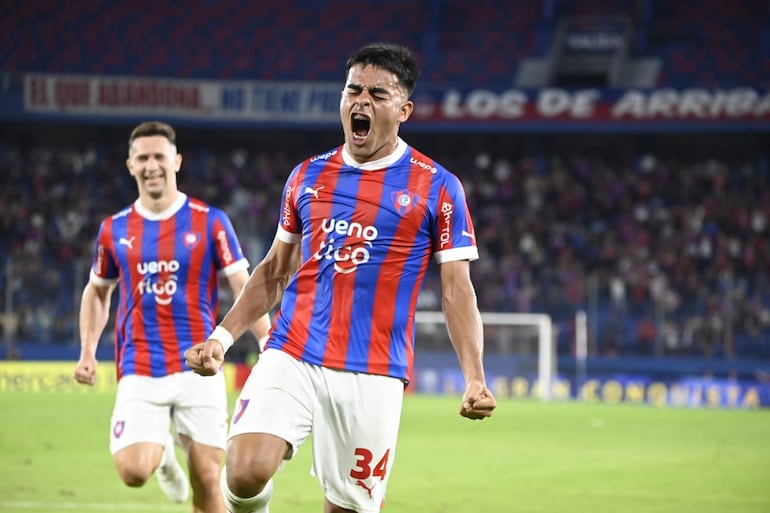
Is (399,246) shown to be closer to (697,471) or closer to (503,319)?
(697,471)

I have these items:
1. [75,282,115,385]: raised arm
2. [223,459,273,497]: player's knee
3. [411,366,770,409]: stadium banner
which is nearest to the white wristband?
[223,459,273,497]: player's knee

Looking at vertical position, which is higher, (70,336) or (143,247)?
(143,247)

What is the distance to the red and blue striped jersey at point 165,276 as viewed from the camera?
7.65m

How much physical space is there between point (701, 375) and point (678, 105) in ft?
32.8

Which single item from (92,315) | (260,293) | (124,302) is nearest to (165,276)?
(124,302)

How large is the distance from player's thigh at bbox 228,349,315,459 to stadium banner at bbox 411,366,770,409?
859 inches

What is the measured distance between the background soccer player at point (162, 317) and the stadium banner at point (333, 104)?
26.9 m

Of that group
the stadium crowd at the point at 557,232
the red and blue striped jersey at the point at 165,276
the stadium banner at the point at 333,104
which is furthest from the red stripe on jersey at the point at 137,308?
the stadium banner at the point at 333,104

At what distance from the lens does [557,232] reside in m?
33.4

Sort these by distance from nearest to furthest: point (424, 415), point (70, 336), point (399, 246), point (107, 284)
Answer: point (399, 246), point (107, 284), point (424, 415), point (70, 336)

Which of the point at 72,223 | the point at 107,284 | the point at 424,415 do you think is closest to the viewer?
the point at 107,284

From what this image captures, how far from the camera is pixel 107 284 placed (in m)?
8.13

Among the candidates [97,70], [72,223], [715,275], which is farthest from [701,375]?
[97,70]

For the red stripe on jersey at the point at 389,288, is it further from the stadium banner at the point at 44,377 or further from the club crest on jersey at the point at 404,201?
the stadium banner at the point at 44,377
